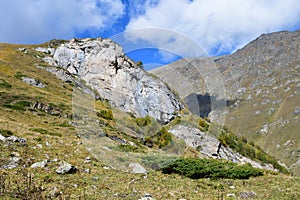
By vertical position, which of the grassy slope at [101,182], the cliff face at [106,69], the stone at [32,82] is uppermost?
the cliff face at [106,69]

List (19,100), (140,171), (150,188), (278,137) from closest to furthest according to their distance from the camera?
(150,188) → (140,171) → (19,100) → (278,137)

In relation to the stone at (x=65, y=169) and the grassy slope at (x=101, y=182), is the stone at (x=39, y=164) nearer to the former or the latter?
the grassy slope at (x=101, y=182)

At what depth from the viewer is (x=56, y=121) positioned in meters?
33.3

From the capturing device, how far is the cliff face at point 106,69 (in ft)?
232

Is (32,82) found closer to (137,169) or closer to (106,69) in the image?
(106,69)

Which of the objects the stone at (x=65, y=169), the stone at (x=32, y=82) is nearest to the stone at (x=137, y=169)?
the stone at (x=65, y=169)

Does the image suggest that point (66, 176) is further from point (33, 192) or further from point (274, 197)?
point (274, 197)

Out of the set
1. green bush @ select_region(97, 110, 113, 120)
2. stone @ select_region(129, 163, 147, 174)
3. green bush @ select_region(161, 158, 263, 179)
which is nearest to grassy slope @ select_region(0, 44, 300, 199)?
stone @ select_region(129, 163, 147, 174)

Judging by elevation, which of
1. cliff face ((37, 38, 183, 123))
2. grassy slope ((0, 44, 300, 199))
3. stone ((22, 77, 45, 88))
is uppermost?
cliff face ((37, 38, 183, 123))

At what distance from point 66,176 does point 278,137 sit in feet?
657

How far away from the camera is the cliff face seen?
70.6 m

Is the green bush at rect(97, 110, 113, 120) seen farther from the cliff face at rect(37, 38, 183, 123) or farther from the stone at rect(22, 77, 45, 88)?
the cliff face at rect(37, 38, 183, 123)

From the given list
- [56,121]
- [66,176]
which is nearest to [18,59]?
[56,121]

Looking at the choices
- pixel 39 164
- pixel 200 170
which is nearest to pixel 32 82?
pixel 39 164
